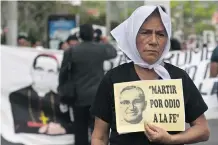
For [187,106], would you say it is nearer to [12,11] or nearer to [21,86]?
[21,86]

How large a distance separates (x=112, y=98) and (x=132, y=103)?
0.13 m

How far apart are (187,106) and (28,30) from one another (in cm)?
4680

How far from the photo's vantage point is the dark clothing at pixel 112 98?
115 inches

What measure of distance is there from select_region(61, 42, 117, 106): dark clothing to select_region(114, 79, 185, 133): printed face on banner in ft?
13.9

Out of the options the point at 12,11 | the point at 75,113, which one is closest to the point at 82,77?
the point at 75,113

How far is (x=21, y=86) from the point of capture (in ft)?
27.6

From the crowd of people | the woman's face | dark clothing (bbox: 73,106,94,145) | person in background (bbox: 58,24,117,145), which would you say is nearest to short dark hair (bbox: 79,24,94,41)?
person in background (bbox: 58,24,117,145)

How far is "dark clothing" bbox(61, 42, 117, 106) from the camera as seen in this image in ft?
23.3

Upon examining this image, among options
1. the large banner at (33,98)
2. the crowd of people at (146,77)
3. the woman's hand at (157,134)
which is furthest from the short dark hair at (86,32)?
the woman's hand at (157,134)

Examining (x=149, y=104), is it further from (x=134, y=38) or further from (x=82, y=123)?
(x=82, y=123)

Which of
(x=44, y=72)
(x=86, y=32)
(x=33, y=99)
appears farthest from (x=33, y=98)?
(x=86, y=32)

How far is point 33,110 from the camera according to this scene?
8.41 m

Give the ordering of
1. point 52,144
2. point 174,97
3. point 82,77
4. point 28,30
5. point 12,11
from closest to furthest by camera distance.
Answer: point 174,97 → point 82,77 → point 52,144 → point 12,11 → point 28,30

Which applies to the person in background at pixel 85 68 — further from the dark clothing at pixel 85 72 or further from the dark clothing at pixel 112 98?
the dark clothing at pixel 112 98
